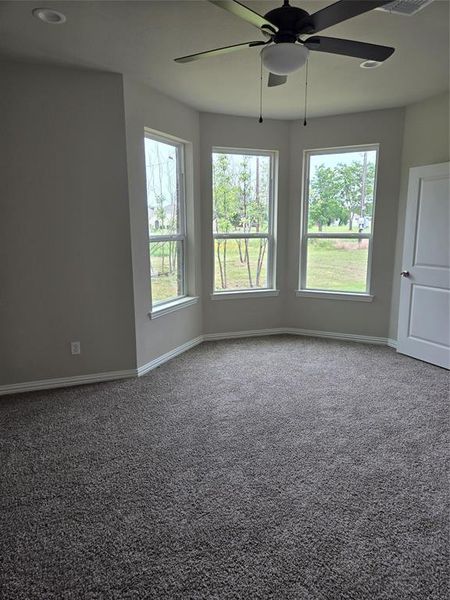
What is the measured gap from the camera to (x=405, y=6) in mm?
1997

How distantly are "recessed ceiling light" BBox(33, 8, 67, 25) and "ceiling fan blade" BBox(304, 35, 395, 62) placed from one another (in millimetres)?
1440

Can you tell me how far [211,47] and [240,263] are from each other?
259 cm

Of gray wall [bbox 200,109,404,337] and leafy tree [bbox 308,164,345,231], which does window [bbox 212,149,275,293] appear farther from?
leafy tree [bbox 308,164,345,231]

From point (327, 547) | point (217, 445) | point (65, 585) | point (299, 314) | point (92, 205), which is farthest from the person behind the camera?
point (299, 314)

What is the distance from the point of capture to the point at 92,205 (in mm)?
3330

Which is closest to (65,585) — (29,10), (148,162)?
(29,10)

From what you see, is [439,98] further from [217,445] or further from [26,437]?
[26,437]

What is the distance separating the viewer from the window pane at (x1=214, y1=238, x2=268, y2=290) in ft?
15.6

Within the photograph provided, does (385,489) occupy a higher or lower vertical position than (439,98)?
lower

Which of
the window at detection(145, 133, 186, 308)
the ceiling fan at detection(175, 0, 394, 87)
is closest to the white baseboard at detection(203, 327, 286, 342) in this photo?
the window at detection(145, 133, 186, 308)

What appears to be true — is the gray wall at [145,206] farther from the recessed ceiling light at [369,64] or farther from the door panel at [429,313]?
the door panel at [429,313]

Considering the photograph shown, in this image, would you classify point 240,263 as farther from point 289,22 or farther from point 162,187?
point 289,22

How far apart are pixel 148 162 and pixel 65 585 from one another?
3.34m

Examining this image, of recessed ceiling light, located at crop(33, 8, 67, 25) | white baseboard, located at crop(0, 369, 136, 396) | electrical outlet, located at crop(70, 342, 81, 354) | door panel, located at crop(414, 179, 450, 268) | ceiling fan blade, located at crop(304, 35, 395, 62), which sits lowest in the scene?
white baseboard, located at crop(0, 369, 136, 396)
